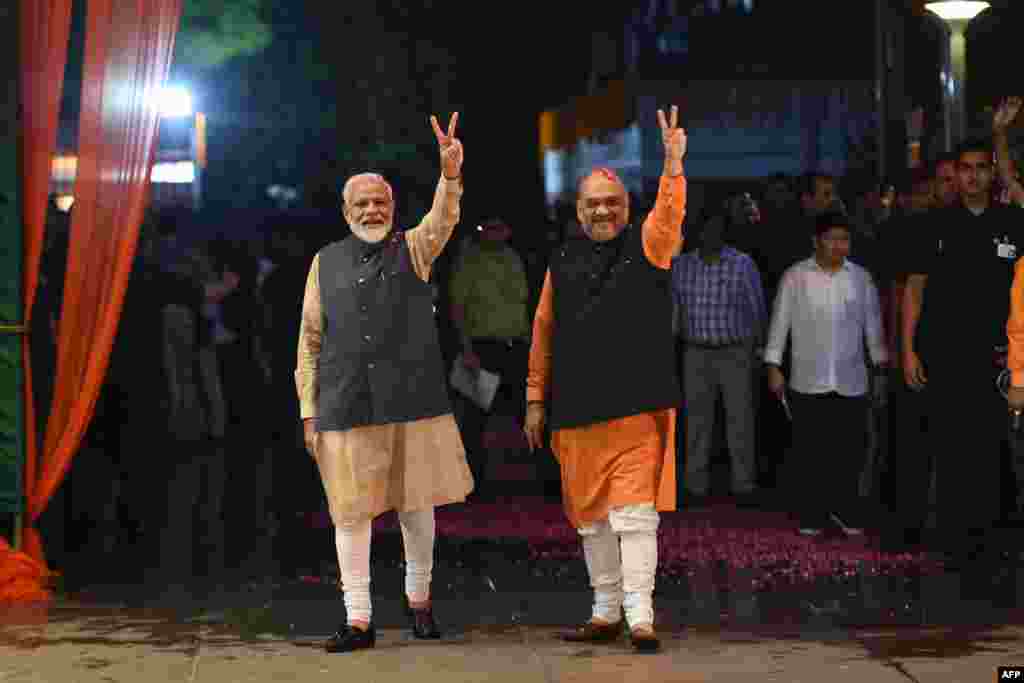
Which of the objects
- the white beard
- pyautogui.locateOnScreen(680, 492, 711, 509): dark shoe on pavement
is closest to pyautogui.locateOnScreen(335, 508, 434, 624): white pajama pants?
the white beard

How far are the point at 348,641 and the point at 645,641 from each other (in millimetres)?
1196

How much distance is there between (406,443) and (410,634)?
880 mm

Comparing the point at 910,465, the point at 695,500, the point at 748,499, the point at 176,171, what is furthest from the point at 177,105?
the point at 910,465

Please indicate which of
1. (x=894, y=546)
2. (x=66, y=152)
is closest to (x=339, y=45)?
(x=66, y=152)

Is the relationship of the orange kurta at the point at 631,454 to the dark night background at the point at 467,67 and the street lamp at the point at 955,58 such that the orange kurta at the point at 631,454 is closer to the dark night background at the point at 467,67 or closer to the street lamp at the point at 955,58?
the dark night background at the point at 467,67

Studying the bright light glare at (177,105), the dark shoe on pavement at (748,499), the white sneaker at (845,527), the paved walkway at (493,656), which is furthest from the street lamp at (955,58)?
the bright light glare at (177,105)

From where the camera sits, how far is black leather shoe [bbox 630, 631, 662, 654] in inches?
344

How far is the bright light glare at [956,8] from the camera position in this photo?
54.0 ft

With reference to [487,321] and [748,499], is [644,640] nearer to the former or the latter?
[748,499]

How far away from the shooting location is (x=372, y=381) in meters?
8.95

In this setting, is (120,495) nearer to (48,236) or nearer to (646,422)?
(48,236)

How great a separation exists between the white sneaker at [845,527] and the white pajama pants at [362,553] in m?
4.06

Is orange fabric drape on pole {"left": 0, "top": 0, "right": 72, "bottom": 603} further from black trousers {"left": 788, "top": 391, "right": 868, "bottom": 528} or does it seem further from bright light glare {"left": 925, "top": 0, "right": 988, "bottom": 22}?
bright light glare {"left": 925, "top": 0, "right": 988, "bottom": 22}

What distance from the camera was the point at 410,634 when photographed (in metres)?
9.32
